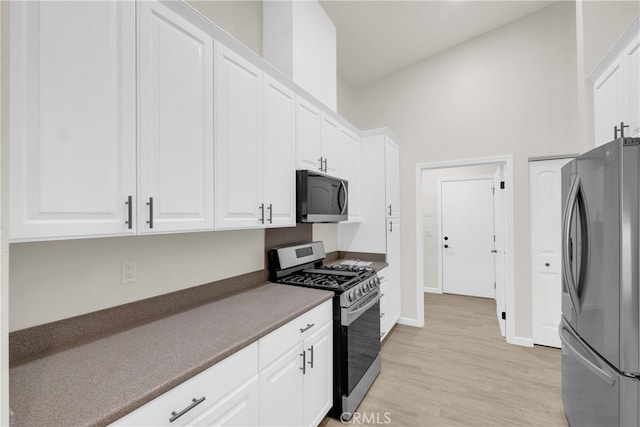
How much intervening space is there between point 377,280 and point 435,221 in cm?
340

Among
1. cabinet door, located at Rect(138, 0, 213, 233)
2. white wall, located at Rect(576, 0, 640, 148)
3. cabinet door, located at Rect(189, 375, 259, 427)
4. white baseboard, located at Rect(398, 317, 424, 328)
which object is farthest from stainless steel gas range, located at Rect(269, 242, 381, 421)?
white wall, located at Rect(576, 0, 640, 148)

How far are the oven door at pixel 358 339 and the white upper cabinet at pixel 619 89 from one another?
6.63 ft

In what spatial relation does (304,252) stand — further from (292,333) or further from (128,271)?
(128,271)

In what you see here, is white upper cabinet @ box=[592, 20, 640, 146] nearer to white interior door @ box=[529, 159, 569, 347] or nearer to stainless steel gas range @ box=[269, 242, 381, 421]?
white interior door @ box=[529, 159, 569, 347]

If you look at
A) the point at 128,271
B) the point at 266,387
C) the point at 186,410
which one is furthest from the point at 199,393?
the point at 128,271

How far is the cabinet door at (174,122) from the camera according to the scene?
1214 mm

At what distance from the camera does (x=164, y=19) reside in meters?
1.31

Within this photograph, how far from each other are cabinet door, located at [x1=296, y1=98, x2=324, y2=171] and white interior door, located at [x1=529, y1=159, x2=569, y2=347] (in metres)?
2.58

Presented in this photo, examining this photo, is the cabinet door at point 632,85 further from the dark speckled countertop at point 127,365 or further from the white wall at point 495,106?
the dark speckled countertop at point 127,365

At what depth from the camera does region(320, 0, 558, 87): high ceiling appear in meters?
2.92

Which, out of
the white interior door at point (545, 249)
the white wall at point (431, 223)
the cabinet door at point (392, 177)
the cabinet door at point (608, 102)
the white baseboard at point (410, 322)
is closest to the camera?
the cabinet door at point (608, 102)

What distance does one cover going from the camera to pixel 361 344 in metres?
2.29

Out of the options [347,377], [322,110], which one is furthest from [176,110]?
[347,377]

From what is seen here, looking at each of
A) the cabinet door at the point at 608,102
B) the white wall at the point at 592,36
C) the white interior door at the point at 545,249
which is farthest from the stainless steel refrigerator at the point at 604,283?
the white interior door at the point at 545,249
